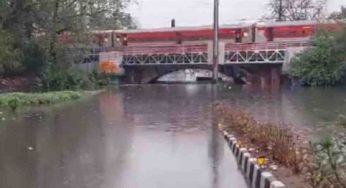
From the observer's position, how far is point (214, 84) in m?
41.6

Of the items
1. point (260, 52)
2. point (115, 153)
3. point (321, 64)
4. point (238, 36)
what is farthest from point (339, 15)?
point (115, 153)

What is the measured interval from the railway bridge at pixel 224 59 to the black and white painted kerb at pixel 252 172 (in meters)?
32.1

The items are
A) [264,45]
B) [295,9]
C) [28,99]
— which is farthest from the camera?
[295,9]

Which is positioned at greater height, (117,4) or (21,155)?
(117,4)

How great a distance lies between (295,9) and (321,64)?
19.7m

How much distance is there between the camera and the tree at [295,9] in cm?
5808

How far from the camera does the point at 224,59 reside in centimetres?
4350

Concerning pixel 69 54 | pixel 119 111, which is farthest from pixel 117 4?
pixel 119 111

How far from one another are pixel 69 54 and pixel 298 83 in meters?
15.1

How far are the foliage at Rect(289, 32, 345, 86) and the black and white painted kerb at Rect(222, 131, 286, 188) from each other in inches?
1174

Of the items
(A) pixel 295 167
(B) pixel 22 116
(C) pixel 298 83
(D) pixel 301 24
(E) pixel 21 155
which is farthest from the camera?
(D) pixel 301 24

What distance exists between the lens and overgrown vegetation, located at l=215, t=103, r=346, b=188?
561cm

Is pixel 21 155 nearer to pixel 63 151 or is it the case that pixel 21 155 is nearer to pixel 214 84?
pixel 63 151

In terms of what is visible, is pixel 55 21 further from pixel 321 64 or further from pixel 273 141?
pixel 273 141
